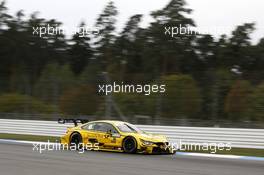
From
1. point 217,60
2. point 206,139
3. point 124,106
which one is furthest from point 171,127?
point 217,60

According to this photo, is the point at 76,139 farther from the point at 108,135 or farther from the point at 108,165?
the point at 108,165

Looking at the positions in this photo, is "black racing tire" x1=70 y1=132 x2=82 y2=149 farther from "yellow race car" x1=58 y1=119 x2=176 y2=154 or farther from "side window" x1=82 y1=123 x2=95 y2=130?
"side window" x1=82 y1=123 x2=95 y2=130

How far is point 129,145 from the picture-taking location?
14727mm

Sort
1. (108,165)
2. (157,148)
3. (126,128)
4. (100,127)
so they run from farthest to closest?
(100,127), (126,128), (157,148), (108,165)

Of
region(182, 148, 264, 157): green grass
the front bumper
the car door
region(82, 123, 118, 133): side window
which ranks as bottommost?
region(182, 148, 264, 157): green grass

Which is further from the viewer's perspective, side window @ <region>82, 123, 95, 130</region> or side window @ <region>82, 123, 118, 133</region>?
side window @ <region>82, 123, 95, 130</region>

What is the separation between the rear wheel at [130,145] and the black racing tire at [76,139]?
1.80 meters

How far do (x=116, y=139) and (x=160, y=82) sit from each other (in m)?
7.88

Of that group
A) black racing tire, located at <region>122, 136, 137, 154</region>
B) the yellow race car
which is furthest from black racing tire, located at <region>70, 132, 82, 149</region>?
black racing tire, located at <region>122, 136, 137, 154</region>

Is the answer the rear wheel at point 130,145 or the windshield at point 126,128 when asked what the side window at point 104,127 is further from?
the rear wheel at point 130,145

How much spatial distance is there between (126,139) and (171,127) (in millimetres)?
4444

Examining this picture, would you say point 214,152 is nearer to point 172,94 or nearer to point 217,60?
point 172,94

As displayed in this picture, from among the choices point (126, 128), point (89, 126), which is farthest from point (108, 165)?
point (89, 126)

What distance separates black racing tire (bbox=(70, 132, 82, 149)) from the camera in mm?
15906
